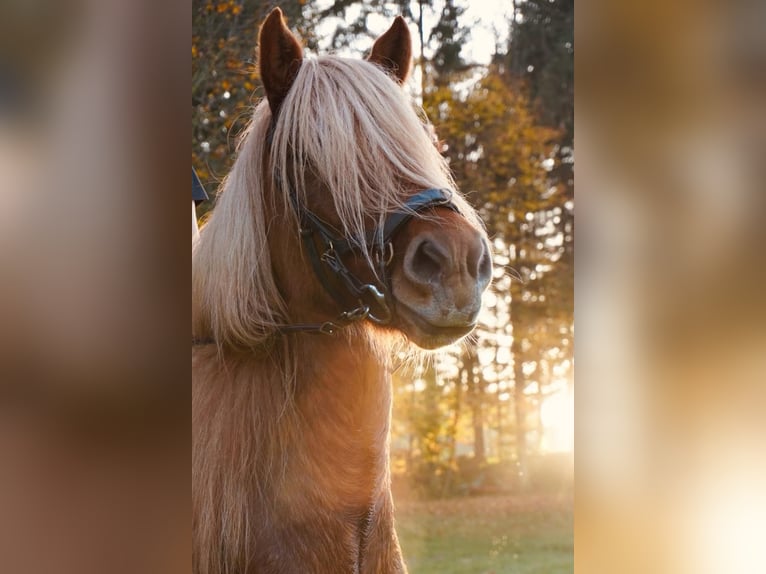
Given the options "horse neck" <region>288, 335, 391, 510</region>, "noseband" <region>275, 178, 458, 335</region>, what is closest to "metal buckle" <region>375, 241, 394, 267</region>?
"noseband" <region>275, 178, 458, 335</region>

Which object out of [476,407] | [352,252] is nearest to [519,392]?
[476,407]

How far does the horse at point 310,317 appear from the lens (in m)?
1.25

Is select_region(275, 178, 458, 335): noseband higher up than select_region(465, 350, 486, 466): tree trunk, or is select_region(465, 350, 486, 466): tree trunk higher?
select_region(275, 178, 458, 335): noseband

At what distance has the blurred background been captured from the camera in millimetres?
5621

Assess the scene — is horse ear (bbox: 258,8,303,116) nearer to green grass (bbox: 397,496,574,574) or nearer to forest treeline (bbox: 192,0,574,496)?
forest treeline (bbox: 192,0,574,496)

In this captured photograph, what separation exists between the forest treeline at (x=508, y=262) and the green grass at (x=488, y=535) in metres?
0.19

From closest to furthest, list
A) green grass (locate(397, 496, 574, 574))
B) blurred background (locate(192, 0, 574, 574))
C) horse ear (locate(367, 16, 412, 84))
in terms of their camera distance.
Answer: horse ear (locate(367, 16, 412, 84)), green grass (locate(397, 496, 574, 574)), blurred background (locate(192, 0, 574, 574))

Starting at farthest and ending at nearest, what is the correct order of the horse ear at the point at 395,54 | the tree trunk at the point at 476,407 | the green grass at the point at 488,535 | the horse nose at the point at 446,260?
the tree trunk at the point at 476,407
the green grass at the point at 488,535
the horse ear at the point at 395,54
the horse nose at the point at 446,260

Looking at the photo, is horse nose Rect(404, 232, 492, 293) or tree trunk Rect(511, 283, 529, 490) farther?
tree trunk Rect(511, 283, 529, 490)
